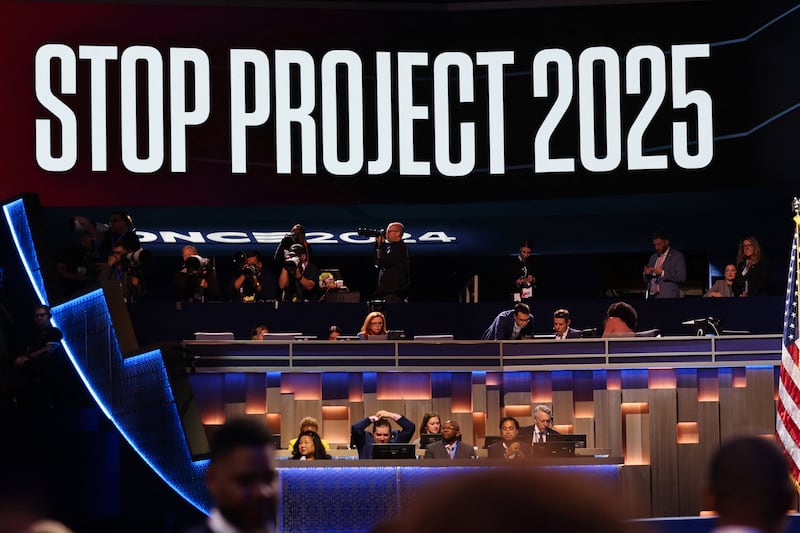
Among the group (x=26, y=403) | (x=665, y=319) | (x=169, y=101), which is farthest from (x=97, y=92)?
(x=665, y=319)

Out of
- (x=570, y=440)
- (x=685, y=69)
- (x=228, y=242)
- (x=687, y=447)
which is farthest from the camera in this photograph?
(x=228, y=242)

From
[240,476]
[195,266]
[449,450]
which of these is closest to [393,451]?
[449,450]

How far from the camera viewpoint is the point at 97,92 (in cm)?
1694

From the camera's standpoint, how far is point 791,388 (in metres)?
11.8

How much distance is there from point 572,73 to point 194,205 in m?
4.91

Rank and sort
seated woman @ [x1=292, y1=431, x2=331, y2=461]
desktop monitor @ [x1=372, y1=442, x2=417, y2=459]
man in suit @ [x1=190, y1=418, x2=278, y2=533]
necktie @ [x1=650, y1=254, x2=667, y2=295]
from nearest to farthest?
man in suit @ [x1=190, y1=418, x2=278, y2=533]
desktop monitor @ [x1=372, y1=442, x2=417, y2=459]
seated woman @ [x1=292, y1=431, x2=331, y2=461]
necktie @ [x1=650, y1=254, x2=667, y2=295]

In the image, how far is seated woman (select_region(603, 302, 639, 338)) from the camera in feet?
44.4

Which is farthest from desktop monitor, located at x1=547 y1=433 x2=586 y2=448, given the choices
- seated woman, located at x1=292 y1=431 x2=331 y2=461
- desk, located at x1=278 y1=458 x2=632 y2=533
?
seated woman, located at x1=292 y1=431 x2=331 y2=461

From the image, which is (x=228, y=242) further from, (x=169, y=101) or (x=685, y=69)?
(x=685, y=69)

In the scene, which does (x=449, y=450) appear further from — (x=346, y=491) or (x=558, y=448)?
(x=346, y=491)

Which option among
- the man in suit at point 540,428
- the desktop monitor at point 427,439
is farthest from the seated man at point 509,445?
the desktop monitor at point 427,439

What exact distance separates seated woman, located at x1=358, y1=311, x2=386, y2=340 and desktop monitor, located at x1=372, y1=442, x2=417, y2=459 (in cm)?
288

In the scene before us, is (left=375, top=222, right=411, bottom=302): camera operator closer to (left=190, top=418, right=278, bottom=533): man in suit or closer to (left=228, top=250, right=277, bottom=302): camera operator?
(left=228, top=250, right=277, bottom=302): camera operator

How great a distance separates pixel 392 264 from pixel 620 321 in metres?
2.32
